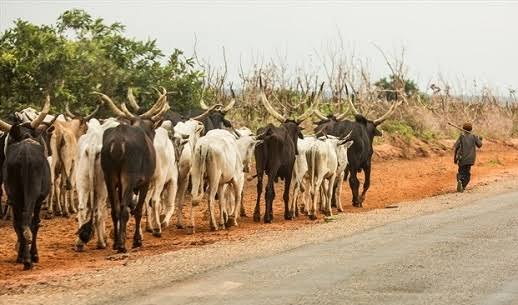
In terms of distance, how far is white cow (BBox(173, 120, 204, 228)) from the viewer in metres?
17.6

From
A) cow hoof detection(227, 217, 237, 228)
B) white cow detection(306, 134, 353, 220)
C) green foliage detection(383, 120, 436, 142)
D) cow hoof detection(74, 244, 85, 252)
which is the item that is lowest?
cow hoof detection(74, 244, 85, 252)

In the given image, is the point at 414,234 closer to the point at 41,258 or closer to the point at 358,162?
the point at 41,258

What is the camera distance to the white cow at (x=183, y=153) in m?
17.6

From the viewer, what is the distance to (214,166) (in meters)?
17.2

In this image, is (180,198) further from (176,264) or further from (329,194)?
(176,264)

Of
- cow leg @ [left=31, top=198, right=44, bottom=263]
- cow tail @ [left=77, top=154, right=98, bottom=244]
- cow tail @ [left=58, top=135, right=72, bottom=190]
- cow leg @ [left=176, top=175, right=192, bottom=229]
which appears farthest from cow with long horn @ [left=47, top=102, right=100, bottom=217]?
cow leg @ [left=31, top=198, right=44, bottom=263]

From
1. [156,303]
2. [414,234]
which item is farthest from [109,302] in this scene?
[414,234]

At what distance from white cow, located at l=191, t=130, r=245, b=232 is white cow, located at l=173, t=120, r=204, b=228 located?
0.39 meters

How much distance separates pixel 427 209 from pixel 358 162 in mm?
2876

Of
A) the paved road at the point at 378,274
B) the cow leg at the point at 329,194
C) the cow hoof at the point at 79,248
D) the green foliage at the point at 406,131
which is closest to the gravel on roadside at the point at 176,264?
the paved road at the point at 378,274

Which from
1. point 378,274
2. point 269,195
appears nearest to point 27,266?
point 378,274

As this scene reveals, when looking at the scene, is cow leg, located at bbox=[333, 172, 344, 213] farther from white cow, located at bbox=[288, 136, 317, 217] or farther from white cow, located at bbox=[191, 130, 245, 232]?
white cow, located at bbox=[191, 130, 245, 232]

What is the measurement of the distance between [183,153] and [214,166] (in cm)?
99

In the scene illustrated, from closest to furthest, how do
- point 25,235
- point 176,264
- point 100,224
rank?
point 176,264 < point 25,235 < point 100,224
